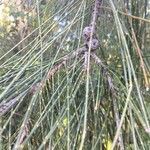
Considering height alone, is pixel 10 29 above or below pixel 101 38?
below

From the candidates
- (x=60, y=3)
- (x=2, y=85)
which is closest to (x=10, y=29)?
(x=60, y=3)

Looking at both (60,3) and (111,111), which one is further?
(60,3)

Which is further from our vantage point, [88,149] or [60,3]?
[60,3]

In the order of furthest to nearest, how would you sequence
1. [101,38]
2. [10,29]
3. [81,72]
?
[10,29] < [101,38] < [81,72]

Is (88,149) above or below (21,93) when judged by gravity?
below

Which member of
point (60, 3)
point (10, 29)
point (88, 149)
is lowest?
point (10, 29)

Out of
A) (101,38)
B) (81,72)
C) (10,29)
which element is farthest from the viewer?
(10,29)

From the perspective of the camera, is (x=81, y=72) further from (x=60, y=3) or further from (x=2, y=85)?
(x=60, y=3)

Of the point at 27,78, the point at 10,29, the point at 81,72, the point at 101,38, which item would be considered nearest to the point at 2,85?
the point at 27,78

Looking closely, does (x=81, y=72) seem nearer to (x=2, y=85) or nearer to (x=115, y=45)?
(x=2, y=85)
